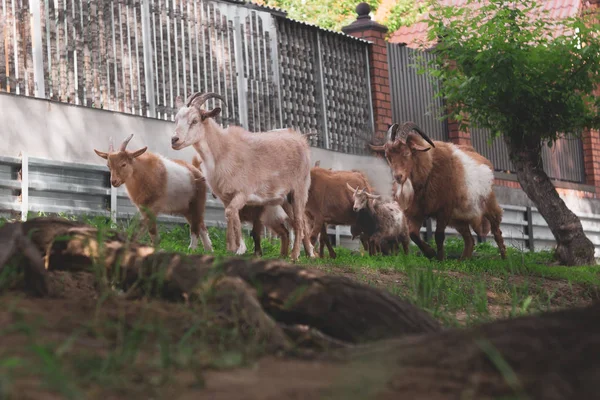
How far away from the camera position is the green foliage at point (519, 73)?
48.5ft

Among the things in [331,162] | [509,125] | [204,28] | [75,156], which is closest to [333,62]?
[331,162]

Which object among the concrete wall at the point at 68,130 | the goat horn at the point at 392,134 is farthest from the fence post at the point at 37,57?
the goat horn at the point at 392,134

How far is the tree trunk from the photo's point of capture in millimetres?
15836

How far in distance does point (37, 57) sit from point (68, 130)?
1.10 m

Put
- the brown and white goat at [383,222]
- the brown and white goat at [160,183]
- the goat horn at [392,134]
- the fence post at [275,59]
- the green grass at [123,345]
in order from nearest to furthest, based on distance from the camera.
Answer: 1. the green grass at [123,345]
2. the brown and white goat at [160,183]
3. the goat horn at [392,134]
4. the brown and white goat at [383,222]
5. the fence post at [275,59]

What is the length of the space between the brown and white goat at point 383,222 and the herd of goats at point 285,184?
0.07 ft

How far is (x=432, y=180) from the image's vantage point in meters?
13.3

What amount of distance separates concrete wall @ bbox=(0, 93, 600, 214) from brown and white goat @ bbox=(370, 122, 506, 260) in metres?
3.68

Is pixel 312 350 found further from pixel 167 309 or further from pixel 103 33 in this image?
pixel 103 33

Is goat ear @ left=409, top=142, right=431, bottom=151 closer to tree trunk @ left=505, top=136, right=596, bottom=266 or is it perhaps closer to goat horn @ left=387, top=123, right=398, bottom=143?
goat horn @ left=387, top=123, right=398, bottom=143

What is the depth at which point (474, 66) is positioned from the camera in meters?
15.2

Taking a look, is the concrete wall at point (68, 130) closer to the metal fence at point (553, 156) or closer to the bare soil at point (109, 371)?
the bare soil at point (109, 371)

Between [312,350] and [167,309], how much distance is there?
0.79m

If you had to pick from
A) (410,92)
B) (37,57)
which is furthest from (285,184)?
(410,92)
